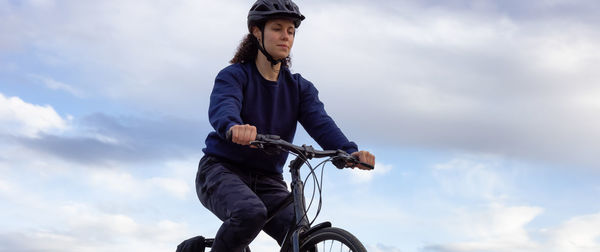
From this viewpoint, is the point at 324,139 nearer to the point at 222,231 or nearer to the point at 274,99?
the point at 274,99

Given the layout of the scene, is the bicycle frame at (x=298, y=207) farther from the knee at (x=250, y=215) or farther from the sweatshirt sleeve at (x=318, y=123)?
the sweatshirt sleeve at (x=318, y=123)

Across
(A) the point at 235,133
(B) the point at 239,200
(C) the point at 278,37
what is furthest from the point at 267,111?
(A) the point at 235,133

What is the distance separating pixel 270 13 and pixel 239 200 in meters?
1.60

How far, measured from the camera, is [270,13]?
5562 mm

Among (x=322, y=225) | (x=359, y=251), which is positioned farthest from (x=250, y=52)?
(x=359, y=251)

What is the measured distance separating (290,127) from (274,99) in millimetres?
291

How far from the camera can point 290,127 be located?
5.84 m

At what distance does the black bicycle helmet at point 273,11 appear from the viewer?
18.3 feet

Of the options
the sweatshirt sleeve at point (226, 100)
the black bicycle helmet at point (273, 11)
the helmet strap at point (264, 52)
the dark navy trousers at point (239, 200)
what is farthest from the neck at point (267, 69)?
the dark navy trousers at point (239, 200)

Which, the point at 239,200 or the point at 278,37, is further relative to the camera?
the point at 278,37

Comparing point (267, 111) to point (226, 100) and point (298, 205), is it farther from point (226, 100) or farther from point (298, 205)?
point (298, 205)

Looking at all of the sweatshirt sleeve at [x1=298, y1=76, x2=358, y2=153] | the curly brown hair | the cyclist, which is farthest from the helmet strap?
the sweatshirt sleeve at [x1=298, y1=76, x2=358, y2=153]

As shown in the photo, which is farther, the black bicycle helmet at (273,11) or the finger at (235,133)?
the black bicycle helmet at (273,11)

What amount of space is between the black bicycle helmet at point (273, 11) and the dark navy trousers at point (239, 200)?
4.01 ft
